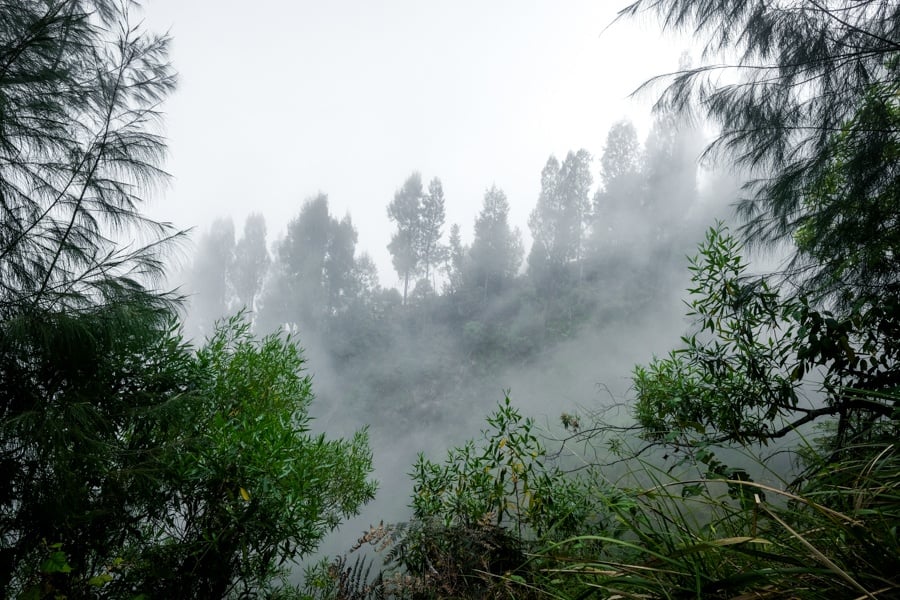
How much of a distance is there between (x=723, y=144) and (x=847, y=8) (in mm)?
741

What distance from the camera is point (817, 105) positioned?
6.78ft

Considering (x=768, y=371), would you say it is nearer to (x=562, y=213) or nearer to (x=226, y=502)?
(x=226, y=502)

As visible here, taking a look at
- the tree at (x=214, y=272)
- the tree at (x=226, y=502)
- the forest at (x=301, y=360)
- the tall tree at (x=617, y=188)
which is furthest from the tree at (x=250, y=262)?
the tree at (x=226, y=502)

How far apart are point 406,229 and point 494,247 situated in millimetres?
4780

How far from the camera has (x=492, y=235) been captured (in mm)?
19656

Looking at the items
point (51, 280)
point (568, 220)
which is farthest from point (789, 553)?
point (568, 220)

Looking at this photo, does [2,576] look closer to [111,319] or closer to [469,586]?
[111,319]

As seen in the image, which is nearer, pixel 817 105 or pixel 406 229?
pixel 817 105

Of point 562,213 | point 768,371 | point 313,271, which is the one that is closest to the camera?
point 768,371

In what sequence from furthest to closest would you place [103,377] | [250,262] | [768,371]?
1. [250,262]
2. [103,377]
3. [768,371]

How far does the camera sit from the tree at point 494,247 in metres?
19.5

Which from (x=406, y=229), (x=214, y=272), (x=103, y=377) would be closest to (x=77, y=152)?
(x=103, y=377)

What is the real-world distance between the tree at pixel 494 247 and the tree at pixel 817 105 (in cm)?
1718

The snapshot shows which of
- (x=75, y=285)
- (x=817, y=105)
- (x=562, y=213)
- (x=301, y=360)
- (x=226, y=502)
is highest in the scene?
(x=562, y=213)
